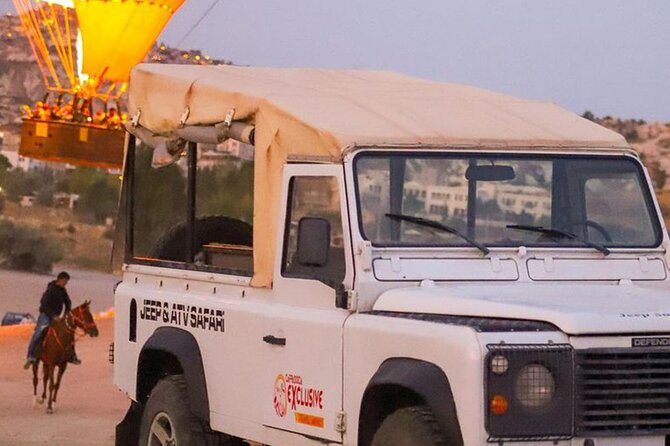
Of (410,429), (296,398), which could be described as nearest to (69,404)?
(296,398)

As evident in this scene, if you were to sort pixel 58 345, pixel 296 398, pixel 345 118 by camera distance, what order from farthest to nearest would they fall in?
pixel 58 345 < pixel 345 118 < pixel 296 398

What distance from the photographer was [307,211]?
32.2 feet

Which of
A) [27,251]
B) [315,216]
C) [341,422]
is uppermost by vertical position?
[315,216]

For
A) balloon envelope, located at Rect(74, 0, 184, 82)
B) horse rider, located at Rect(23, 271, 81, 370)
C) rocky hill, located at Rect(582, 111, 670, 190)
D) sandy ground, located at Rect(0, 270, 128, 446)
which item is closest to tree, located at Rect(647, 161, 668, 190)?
rocky hill, located at Rect(582, 111, 670, 190)

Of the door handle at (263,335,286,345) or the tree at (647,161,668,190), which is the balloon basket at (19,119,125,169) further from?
the door handle at (263,335,286,345)

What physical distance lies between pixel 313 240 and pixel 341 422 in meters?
0.89

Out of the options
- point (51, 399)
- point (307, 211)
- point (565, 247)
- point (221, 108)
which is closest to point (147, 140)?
point (221, 108)

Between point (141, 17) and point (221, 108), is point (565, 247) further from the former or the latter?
point (141, 17)

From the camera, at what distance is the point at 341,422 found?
30.2ft

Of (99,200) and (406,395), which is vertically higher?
(99,200)

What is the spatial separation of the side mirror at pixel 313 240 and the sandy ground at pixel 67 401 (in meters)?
8.80

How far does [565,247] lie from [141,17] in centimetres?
4089

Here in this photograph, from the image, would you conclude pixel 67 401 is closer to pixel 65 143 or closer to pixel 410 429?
pixel 410 429

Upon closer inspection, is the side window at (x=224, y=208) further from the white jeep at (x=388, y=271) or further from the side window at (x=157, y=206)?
the side window at (x=157, y=206)
